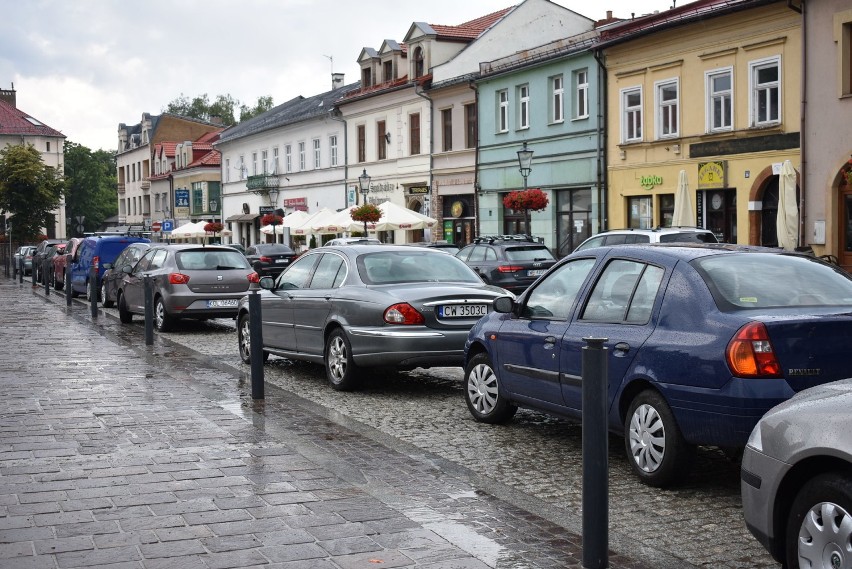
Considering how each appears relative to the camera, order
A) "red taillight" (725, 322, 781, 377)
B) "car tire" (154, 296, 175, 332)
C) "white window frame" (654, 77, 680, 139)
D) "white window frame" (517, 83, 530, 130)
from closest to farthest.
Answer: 1. "red taillight" (725, 322, 781, 377)
2. "car tire" (154, 296, 175, 332)
3. "white window frame" (654, 77, 680, 139)
4. "white window frame" (517, 83, 530, 130)

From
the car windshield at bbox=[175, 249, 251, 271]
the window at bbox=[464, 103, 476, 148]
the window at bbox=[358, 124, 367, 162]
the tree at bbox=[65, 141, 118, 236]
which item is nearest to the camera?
the car windshield at bbox=[175, 249, 251, 271]

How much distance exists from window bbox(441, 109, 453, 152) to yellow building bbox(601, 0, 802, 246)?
10.7 m

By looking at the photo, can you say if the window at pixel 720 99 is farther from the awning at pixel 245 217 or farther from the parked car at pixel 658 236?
the awning at pixel 245 217

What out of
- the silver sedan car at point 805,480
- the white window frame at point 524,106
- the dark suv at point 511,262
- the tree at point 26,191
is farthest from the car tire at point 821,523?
the tree at point 26,191

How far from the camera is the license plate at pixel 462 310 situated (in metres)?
11.1

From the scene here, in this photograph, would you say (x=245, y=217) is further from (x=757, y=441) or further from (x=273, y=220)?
(x=757, y=441)

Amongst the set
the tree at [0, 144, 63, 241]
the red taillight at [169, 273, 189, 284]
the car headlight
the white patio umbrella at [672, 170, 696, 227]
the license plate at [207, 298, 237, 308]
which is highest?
the tree at [0, 144, 63, 241]

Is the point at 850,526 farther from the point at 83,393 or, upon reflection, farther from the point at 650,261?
the point at 83,393

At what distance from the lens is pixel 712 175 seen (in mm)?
29547

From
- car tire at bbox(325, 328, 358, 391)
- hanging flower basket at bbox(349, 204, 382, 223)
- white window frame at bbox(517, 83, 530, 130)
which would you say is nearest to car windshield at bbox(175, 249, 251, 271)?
car tire at bbox(325, 328, 358, 391)

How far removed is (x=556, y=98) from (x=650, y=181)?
6035mm

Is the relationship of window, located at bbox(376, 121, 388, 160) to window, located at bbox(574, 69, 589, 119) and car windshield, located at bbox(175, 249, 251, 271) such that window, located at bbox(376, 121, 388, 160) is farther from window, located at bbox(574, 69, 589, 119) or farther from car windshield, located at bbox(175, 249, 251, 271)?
car windshield, located at bbox(175, 249, 251, 271)

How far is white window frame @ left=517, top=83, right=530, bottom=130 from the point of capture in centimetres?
3828

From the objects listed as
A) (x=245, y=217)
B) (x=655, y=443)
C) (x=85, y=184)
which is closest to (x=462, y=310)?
(x=655, y=443)
